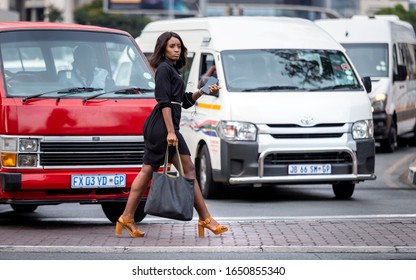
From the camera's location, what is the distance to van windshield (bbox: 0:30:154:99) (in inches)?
504

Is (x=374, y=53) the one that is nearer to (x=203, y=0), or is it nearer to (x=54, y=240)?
(x=54, y=240)

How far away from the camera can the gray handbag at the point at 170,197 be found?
11117 millimetres

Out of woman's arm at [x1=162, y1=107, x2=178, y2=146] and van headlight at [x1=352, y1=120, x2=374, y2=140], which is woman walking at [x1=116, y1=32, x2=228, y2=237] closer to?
woman's arm at [x1=162, y1=107, x2=178, y2=146]

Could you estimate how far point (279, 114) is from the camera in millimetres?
15586

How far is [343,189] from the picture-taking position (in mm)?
16438

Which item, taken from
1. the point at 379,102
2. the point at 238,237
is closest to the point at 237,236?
the point at 238,237

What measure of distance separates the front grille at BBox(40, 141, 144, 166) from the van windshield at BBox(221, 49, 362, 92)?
367 centimetres

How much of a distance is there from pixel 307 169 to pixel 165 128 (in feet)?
14.9

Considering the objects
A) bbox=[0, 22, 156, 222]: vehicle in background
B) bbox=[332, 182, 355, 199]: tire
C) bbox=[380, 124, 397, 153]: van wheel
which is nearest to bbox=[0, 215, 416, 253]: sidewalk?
bbox=[0, 22, 156, 222]: vehicle in background

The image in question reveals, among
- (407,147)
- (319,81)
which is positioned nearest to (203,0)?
(407,147)

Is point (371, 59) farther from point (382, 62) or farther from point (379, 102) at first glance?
point (379, 102)

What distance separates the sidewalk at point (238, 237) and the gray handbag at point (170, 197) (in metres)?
0.26
